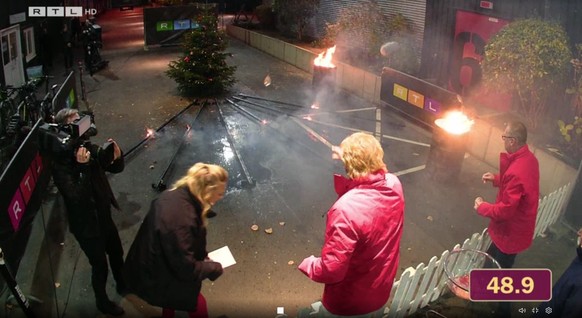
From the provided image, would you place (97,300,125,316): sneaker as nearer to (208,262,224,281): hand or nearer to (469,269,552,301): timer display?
(208,262,224,281): hand

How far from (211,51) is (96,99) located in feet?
11.7

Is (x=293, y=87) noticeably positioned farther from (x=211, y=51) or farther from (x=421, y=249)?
(x=421, y=249)

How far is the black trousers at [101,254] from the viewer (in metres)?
4.35

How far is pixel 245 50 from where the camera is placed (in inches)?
815

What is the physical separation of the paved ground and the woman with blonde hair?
66.9 inches

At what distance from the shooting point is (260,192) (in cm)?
756

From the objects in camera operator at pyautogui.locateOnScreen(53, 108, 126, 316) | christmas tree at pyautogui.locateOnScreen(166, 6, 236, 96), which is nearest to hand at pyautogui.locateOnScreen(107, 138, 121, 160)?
camera operator at pyautogui.locateOnScreen(53, 108, 126, 316)

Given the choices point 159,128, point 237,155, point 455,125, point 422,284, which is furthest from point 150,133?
point 422,284

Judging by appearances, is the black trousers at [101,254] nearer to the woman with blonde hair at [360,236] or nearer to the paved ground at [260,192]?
the paved ground at [260,192]

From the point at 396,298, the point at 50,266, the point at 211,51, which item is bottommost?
the point at 50,266

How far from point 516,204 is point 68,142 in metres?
4.33

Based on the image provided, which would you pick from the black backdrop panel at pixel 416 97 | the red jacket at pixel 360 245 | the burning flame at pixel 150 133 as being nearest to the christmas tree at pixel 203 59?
the burning flame at pixel 150 133

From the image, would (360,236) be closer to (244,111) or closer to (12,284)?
(12,284)

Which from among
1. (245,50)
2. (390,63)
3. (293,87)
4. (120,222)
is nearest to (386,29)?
(390,63)
